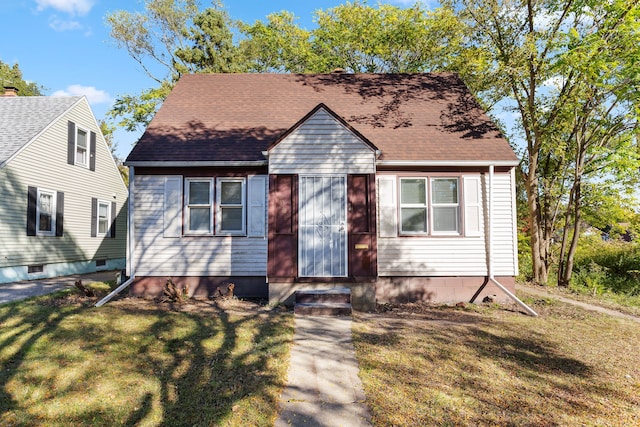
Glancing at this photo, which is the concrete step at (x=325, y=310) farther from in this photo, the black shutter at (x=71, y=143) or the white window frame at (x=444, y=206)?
the black shutter at (x=71, y=143)

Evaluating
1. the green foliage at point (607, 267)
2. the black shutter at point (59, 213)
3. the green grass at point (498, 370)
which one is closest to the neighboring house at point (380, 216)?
the green grass at point (498, 370)

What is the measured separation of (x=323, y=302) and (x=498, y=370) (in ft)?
13.4

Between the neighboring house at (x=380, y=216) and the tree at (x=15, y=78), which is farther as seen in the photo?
the tree at (x=15, y=78)

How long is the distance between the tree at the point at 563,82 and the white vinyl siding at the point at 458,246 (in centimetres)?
457

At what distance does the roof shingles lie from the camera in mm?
10305

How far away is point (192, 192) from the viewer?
10.3 m

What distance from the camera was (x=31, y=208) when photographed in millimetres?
14008

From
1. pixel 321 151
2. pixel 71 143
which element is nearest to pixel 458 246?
pixel 321 151

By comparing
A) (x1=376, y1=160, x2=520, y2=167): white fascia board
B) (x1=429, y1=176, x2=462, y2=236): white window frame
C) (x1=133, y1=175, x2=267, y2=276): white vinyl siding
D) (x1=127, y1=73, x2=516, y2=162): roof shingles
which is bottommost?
(x1=133, y1=175, x2=267, y2=276): white vinyl siding

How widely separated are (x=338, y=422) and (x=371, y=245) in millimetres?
5295

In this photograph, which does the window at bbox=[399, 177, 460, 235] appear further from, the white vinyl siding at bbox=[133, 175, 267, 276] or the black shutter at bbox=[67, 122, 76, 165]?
the black shutter at bbox=[67, 122, 76, 165]

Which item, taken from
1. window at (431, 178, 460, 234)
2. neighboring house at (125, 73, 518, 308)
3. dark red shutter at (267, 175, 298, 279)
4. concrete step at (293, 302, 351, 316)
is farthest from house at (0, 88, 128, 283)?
window at (431, 178, 460, 234)

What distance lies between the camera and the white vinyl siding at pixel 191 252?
998 cm

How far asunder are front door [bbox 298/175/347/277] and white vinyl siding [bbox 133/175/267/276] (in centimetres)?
144
